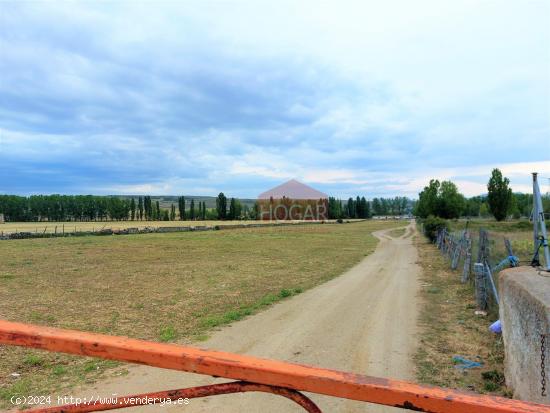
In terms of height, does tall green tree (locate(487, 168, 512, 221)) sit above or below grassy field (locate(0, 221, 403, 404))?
above

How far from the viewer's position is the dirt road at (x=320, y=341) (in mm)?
4219

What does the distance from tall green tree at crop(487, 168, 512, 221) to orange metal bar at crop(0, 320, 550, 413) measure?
76.3m

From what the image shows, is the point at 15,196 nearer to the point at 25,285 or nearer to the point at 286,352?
the point at 25,285

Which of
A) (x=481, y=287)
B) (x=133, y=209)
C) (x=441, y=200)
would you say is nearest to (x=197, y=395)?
(x=481, y=287)

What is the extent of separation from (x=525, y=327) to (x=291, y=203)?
3240 inches

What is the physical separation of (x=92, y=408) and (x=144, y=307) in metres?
7.76

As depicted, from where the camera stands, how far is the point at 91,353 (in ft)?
5.81

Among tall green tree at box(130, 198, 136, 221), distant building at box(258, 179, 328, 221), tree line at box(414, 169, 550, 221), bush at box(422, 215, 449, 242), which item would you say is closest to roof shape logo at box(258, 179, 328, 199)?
distant building at box(258, 179, 328, 221)

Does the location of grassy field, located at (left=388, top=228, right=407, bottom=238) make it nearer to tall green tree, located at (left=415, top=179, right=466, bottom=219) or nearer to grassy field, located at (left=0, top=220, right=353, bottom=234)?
tall green tree, located at (left=415, top=179, right=466, bottom=219)

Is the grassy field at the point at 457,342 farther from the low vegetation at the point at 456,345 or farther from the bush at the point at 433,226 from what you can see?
the bush at the point at 433,226

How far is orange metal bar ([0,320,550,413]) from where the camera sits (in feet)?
4.86

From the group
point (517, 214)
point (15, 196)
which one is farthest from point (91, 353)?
point (15, 196)

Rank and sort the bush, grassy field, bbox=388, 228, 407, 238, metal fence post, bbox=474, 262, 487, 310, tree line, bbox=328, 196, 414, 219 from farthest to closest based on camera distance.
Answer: tree line, bbox=328, 196, 414, 219 < grassy field, bbox=388, 228, 407, 238 < the bush < metal fence post, bbox=474, 262, 487, 310

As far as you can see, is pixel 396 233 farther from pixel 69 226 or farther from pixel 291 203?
pixel 69 226
